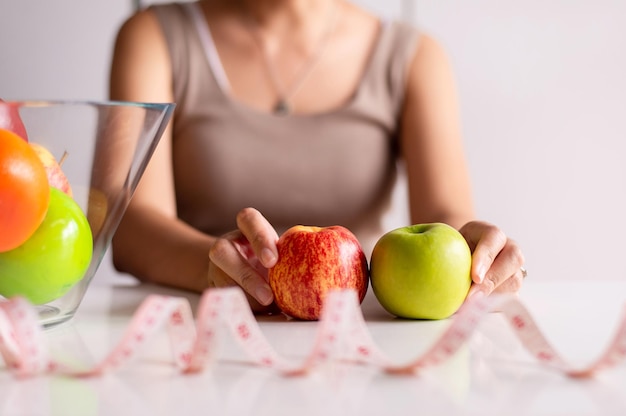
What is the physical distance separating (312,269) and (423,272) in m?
0.13

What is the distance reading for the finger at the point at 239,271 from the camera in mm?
933

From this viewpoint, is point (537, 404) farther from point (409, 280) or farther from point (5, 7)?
point (5, 7)

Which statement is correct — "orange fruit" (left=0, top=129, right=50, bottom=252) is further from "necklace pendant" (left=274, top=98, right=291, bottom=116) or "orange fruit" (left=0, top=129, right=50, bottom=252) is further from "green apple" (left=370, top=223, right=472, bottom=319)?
"necklace pendant" (left=274, top=98, right=291, bottom=116)

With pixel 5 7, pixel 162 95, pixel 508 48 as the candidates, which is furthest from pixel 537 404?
pixel 5 7

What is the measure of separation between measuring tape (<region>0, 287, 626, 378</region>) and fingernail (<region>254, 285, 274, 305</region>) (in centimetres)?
19

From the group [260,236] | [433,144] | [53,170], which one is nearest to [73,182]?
[53,170]

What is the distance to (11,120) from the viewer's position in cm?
79

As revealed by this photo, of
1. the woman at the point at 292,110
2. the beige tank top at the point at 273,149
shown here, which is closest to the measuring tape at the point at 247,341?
the woman at the point at 292,110

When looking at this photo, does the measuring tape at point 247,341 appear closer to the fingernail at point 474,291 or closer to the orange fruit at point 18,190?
the orange fruit at point 18,190

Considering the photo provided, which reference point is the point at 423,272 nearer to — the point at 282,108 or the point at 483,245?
the point at 483,245

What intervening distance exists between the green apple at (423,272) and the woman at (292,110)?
64 centimetres

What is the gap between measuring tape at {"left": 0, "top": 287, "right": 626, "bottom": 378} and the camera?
68cm

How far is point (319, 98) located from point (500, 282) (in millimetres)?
912

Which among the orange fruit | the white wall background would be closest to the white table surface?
the orange fruit
